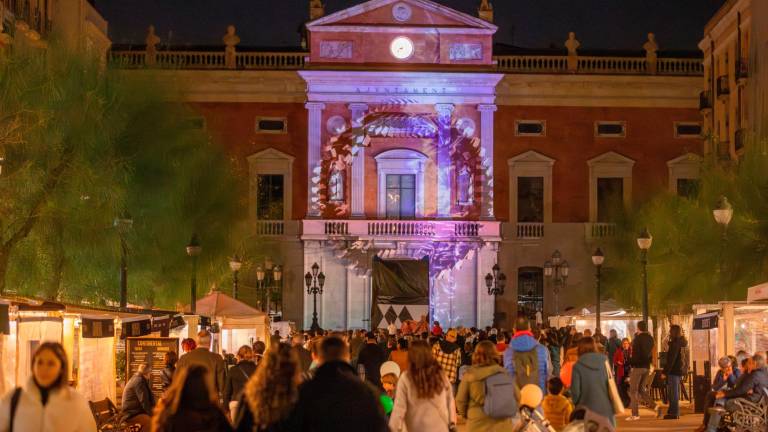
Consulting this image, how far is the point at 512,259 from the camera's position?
59938 mm

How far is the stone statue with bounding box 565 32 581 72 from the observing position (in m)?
61.1

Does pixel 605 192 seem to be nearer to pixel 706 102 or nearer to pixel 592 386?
pixel 706 102

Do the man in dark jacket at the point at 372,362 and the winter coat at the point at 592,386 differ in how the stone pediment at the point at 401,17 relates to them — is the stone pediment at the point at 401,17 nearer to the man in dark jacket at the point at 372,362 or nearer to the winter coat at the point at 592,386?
the man in dark jacket at the point at 372,362

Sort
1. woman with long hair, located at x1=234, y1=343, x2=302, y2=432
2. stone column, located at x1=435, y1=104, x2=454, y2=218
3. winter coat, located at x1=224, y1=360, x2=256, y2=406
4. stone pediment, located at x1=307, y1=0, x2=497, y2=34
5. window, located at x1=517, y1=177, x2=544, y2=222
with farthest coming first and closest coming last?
1. window, located at x1=517, y1=177, x2=544, y2=222
2. stone column, located at x1=435, y1=104, x2=454, y2=218
3. stone pediment, located at x1=307, y1=0, x2=497, y2=34
4. winter coat, located at x1=224, y1=360, x2=256, y2=406
5. woman with long hair, located at x1=234, y1=343, x2=302, y2=432

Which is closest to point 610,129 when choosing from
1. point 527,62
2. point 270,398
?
point 527,62

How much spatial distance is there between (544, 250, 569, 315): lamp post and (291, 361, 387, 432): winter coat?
4170 centimetres

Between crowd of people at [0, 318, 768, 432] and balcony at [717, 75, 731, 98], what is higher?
balcony at [717, 75, 731, 98]

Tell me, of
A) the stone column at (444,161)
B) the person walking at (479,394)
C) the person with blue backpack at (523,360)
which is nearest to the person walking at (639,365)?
the person with blue backpack at (523,360)

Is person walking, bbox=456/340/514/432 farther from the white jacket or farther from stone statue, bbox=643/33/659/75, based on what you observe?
stone statue, bbox=643/33/659/75

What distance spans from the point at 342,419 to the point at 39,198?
16.7 metres

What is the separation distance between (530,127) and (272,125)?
10.7 m

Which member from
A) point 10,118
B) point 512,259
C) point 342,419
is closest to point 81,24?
point 512,259

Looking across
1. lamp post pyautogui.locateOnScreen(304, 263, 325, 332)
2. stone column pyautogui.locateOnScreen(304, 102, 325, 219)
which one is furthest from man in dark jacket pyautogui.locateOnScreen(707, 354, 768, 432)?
stone column pyautogui.locateOnScreen(304, 102, 325, 219)

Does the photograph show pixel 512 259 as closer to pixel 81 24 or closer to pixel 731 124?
pixel 731 124
